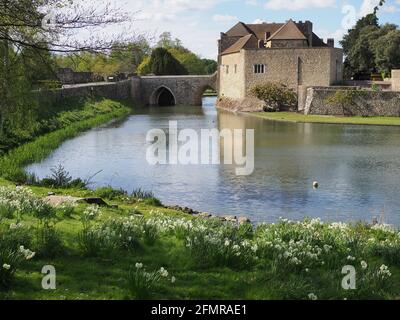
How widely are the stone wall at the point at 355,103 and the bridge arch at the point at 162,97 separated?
25958 mm

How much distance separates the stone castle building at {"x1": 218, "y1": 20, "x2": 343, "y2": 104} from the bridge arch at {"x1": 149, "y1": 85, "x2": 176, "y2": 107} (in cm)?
1089

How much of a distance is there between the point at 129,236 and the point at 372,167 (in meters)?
15.4

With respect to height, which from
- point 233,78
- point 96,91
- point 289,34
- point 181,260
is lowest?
point 181,260

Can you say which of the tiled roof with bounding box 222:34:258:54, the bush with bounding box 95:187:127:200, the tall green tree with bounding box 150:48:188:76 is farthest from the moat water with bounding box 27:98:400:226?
the tall green tree with bounding box 150:48:188:76

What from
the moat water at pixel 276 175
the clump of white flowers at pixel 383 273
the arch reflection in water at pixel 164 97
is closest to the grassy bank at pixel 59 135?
the moat water at pixel 276 175

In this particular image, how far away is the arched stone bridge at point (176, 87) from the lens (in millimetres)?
67062

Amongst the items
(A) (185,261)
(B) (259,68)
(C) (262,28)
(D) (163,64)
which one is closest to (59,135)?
(A) (185,261)

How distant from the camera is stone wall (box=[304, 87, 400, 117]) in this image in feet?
141

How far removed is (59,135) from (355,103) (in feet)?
76.6

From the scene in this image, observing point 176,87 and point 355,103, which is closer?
point 355,103

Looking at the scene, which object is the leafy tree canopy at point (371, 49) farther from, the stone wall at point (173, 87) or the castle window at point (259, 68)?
the stone wall at point (173, 87)

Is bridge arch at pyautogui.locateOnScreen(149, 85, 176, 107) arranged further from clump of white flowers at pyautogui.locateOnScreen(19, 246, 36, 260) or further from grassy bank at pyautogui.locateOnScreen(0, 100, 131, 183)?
clump of white flowers at pyautogui.locateOnScreen(19, 246, 36, 260)

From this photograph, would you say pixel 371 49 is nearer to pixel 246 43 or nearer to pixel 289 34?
pixel 289 34

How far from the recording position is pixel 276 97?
50.1m
